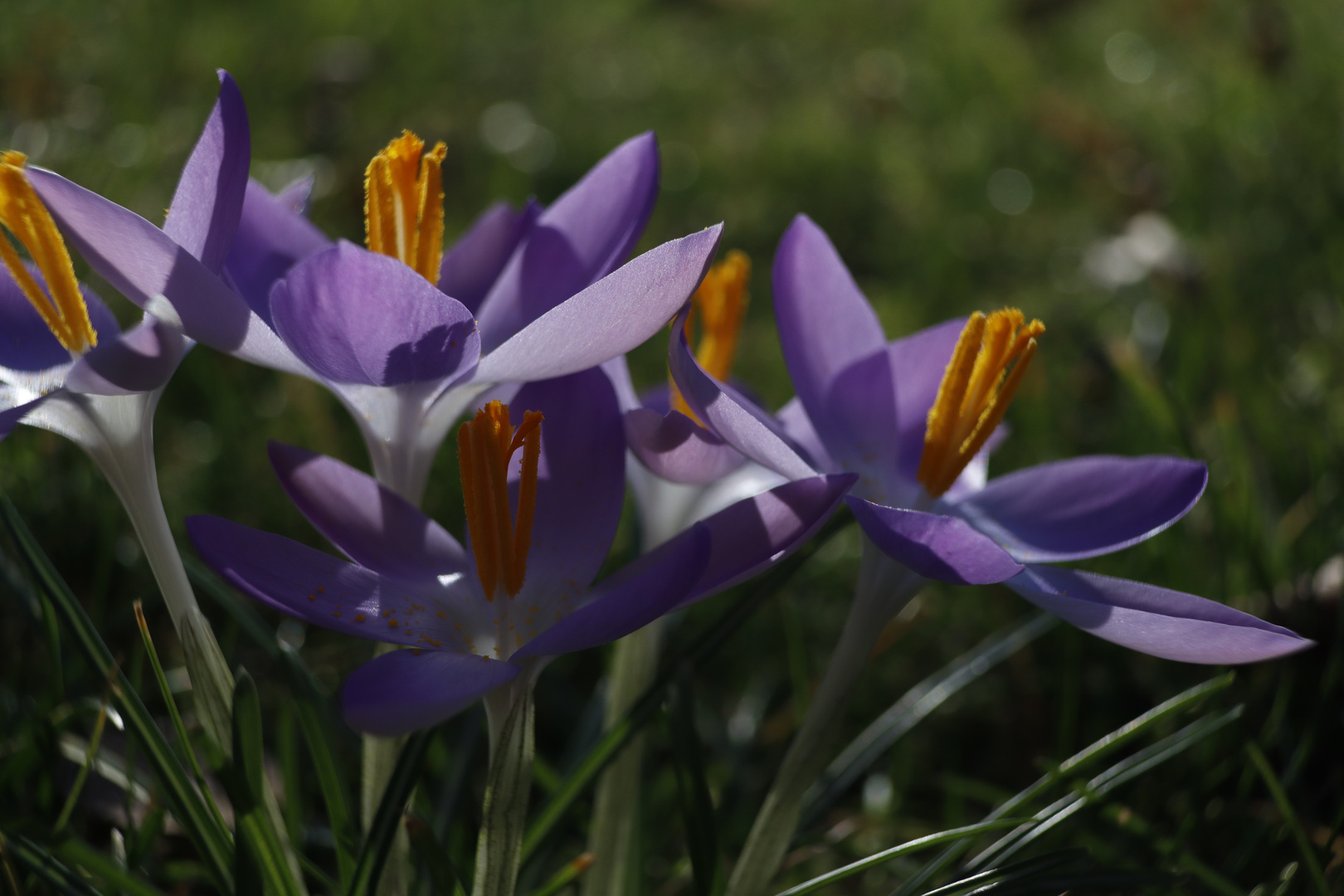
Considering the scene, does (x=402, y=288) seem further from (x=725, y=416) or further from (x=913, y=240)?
(x=913, y=240)

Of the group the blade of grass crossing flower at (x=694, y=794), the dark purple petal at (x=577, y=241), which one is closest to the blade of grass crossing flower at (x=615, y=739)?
the blade of grass crossing flower at (x=694, y=794)

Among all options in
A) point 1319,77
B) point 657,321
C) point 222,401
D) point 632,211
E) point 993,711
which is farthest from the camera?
point 1319,77

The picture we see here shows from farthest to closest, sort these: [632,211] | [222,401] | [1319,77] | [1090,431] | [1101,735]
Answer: [1319,77] → [1090,431] → [222,401] → [1101,735] → [632,211]

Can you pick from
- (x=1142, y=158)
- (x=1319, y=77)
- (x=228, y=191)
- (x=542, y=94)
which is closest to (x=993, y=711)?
(x=228, y=191)

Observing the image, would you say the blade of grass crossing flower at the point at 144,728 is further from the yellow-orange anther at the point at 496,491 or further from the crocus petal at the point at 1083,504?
the crocus petal at the point at 1083,504

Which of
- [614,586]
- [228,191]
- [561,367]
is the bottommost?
[614,586]

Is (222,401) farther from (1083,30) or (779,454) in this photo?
(1083,30)

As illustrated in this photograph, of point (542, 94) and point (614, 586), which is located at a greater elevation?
point (542, 94)
